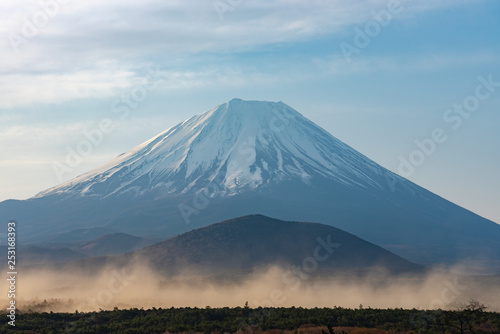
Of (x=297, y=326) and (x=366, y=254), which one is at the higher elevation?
(x=366, y=254)

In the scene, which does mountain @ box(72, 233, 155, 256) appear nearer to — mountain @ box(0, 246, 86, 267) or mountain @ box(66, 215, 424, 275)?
mountain @ box(0, 246, 86, 267)

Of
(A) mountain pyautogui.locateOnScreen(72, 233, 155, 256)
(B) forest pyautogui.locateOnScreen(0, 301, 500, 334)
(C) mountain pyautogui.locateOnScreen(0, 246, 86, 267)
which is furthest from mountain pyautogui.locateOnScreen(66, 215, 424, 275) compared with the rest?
(B) forest pyautogui.locateOnScreen(0, 301, 500, 334)

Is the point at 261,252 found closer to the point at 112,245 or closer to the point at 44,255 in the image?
the point at 44,255

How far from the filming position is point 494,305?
92688mm

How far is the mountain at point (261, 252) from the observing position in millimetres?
127812

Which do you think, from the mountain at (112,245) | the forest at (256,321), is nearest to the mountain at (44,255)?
the mountain at (112,245)

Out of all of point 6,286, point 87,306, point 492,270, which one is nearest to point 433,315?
point 87,306

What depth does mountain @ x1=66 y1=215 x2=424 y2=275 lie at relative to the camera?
5032 inches

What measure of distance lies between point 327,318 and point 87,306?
34757 mm

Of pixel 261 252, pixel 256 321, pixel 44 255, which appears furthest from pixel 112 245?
pixel 256 321

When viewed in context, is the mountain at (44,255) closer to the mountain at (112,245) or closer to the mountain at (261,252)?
the mountain at (112,245)

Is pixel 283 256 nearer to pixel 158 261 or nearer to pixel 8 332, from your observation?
pixel 158 261

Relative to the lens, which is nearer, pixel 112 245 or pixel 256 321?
pixel 256 321

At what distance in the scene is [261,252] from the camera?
135 meters
